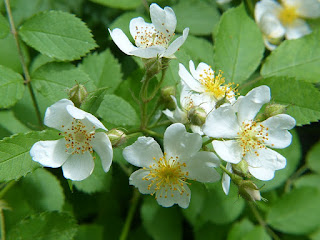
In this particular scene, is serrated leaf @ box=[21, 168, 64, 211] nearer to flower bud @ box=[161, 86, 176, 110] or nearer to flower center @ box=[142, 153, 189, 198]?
flower center @ box=[142, 153, 189, 198]

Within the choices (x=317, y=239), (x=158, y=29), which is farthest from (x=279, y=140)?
(x=317, y=239)

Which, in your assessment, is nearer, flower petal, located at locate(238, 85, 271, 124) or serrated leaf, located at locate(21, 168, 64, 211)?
flower petal, located at locate(238, 85, 271, 124)

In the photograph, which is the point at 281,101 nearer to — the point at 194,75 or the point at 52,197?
the point at 194,75

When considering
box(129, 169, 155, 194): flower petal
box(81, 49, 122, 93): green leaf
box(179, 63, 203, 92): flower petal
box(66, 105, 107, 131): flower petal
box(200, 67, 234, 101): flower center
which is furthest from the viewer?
box(81, 49, 122, 93): green leaf

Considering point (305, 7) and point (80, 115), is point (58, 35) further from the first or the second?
point (305, 7)

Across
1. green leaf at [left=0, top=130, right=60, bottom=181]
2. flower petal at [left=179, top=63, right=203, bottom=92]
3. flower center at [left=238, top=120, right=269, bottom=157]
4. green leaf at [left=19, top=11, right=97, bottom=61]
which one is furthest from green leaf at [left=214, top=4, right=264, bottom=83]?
green leaf at [left=0, top=130, right=60, bottom=181]

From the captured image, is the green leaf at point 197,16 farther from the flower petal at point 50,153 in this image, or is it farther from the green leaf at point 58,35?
the flower petal at point 50,153

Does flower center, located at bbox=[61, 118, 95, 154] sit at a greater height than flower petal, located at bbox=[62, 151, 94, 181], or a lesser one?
greater

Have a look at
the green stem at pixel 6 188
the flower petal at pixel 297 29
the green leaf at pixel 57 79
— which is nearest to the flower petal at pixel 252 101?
the green leaf at pixel 57 79

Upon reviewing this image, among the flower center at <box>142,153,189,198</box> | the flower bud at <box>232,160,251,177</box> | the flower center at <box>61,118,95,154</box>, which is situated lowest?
the flower center at <box>142,153,189,198</box>
